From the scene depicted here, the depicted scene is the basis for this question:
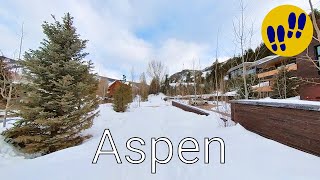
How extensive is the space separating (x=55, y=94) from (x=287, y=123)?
7.50 metres

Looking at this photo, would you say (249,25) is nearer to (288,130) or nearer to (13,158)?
(288,130)

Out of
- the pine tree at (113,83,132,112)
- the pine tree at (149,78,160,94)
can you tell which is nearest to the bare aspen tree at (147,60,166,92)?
the pine tree at (149,78,160,94)

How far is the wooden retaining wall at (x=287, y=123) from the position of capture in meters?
3.76

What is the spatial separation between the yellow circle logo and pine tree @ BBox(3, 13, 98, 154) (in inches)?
265

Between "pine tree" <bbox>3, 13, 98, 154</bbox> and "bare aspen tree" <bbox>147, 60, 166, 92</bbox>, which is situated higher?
"bare aspen tree" <bbox>147, 60, 166, 92</bbox>

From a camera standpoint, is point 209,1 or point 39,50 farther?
point 209,1

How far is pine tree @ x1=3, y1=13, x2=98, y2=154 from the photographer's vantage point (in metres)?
7.55

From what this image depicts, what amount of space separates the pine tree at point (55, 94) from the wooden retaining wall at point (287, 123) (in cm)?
612

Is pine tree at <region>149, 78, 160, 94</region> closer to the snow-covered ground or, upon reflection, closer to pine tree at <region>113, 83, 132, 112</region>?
pine tree at <region>113, 83, 132, 112</region>

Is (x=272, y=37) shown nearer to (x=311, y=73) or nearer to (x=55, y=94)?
(x=55, y=94)

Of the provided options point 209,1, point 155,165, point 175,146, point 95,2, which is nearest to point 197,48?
point 209,1

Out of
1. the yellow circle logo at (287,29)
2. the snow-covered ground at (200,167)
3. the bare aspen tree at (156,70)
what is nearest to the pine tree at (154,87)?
the bare aspen tree at (156,70)

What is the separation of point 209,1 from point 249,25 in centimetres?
209

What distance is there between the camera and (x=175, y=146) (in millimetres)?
5465
